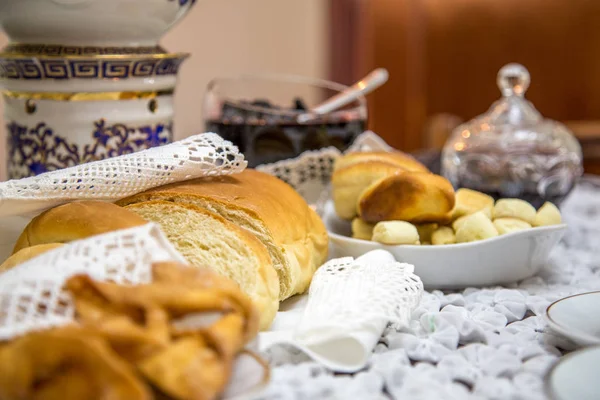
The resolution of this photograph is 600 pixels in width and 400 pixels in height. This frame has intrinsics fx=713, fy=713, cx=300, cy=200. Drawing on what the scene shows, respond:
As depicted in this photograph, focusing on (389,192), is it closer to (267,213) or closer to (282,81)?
(267,213)

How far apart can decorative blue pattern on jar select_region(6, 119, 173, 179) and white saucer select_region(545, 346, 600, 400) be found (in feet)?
1.63

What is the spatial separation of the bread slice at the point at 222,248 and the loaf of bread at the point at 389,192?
168mm

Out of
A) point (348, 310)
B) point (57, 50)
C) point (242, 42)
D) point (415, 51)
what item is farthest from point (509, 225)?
point (415, 51)

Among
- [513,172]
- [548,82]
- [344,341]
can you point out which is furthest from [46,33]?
[548,82]

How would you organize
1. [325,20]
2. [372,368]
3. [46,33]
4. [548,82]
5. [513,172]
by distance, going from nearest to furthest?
[372,368] → [46,33] → [513,172] → [548,82] → [325,20]

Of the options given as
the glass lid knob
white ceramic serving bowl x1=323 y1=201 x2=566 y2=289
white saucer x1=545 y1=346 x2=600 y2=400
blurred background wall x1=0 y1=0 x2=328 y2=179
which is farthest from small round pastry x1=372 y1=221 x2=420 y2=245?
blurred background wall x1=0 y1=0 x2=328 y2=179

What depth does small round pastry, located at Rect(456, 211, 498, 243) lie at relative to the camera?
2.16 feet

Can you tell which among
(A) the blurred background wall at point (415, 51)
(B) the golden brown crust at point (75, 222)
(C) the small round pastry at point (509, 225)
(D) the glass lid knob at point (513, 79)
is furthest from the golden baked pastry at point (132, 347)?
(A) the blurred background wall at point (415, 51)

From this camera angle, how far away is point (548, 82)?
6.66 ft

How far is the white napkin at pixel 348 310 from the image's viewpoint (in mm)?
489

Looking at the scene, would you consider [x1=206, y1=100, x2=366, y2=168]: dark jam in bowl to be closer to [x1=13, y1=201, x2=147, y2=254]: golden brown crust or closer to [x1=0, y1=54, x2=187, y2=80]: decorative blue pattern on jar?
[x1=0, y1=54, x2=187, y2=80]: decorative blue pattern on jar

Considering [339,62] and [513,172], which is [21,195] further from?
[339,62]

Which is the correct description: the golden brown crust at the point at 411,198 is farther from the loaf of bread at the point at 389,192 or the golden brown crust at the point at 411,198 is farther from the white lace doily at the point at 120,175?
A: the white lace doily at the point at 120,175

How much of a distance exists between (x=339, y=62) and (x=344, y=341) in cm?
173
